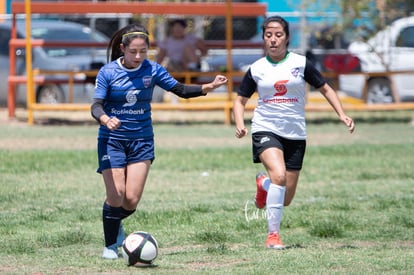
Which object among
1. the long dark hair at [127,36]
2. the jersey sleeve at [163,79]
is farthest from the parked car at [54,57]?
the jersey sleeve at [163,79]

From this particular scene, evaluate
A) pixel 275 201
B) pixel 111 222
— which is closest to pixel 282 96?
pixel 275 201

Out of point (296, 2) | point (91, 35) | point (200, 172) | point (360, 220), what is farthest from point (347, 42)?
point (360, 220)

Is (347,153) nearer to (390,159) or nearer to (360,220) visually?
(390,159)

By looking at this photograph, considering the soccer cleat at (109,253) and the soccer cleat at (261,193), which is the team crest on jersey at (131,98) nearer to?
the soccer cleat at (109,253)

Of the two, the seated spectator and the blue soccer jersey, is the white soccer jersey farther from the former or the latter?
the seated spectator

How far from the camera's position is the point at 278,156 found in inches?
305

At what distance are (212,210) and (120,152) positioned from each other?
8.48ft

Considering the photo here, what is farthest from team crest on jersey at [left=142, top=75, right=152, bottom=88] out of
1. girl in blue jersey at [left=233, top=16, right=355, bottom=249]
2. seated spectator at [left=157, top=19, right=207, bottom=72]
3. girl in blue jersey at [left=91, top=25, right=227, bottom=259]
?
seated spectator at [left=157, top=19, right=207, bottom=72]

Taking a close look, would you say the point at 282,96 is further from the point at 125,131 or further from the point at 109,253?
the point at 109,253

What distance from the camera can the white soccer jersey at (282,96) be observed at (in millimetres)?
7910

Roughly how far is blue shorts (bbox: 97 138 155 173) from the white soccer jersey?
1156 millimetres

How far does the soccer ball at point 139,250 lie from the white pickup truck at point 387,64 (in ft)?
46.5

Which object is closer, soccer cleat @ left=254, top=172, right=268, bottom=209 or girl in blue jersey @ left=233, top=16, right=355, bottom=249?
girl in blue jersey @ left=233, top=16, right=355, bottom=249

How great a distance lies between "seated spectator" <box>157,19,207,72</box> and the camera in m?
19.2
